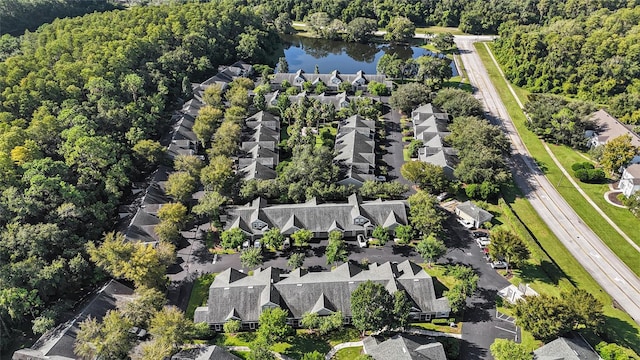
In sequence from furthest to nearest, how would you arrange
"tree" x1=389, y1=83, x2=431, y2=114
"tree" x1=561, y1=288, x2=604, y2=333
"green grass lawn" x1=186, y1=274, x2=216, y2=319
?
"tree" x1=389, y1=83, x2=431, y2=114 < "green grass lawn" x1=186, y1=274, x2=216, y2=319 < "tree" x1=561, y1=288, x2=604, y2=333

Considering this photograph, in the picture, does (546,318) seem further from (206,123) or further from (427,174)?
(206,123)

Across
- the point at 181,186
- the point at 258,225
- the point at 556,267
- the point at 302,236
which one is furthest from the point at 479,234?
the point at 181,186

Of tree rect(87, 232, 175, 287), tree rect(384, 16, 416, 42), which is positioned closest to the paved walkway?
tree rect(87, 232, 175, 287)

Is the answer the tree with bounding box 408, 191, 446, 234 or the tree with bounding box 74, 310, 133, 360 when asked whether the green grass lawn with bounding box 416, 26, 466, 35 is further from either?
the tree with bounding box 74, 310, 133, 360

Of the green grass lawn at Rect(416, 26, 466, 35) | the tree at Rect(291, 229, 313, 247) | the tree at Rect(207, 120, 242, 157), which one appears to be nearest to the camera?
the tree at Rect(291, 229, 313, 247)

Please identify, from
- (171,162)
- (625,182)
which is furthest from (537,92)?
(171,162)

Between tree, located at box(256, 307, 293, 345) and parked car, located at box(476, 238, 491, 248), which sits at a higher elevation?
tree, located at box(256, 307, 293, 345)
